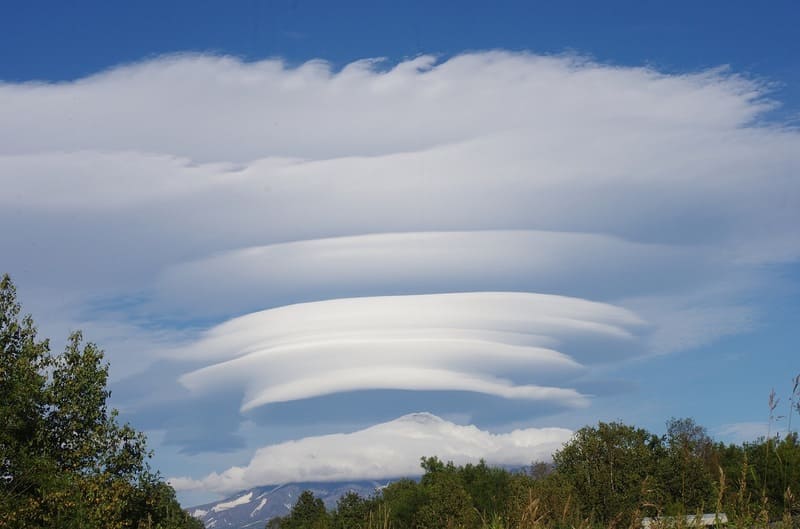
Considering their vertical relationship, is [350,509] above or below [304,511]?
above

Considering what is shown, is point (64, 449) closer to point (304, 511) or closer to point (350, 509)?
point (350, 509)

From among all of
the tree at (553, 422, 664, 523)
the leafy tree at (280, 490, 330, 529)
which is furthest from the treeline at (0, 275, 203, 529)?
the leafy tree at (280, 490, 330, 529)

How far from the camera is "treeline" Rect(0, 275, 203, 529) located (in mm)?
40750

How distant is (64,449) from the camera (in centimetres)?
4597

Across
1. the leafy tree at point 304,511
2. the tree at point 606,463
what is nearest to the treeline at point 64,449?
the tree at point 606,463

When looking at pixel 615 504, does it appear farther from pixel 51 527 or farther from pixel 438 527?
pixel 51 527

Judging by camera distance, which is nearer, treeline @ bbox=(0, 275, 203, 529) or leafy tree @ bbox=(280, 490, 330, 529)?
treeline @ bbox=(0, 275, 203, 529)

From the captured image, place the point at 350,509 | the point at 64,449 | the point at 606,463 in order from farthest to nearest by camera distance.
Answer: the point at 350,509 < the point at 606,463 < the point at 64,449

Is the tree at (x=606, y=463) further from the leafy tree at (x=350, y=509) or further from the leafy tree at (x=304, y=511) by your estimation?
A: the leafy tree at (x=304, y=511)

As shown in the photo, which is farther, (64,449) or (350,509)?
(350,509)

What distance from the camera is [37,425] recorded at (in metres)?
45.1

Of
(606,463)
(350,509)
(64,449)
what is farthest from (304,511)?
(64,449)

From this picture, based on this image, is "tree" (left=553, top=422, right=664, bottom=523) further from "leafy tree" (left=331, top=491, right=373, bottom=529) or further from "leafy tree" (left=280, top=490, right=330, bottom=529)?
"leafy tree" (left=280, top=490, right=330, bottom=529)

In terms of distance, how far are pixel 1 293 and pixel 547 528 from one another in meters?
46.8
